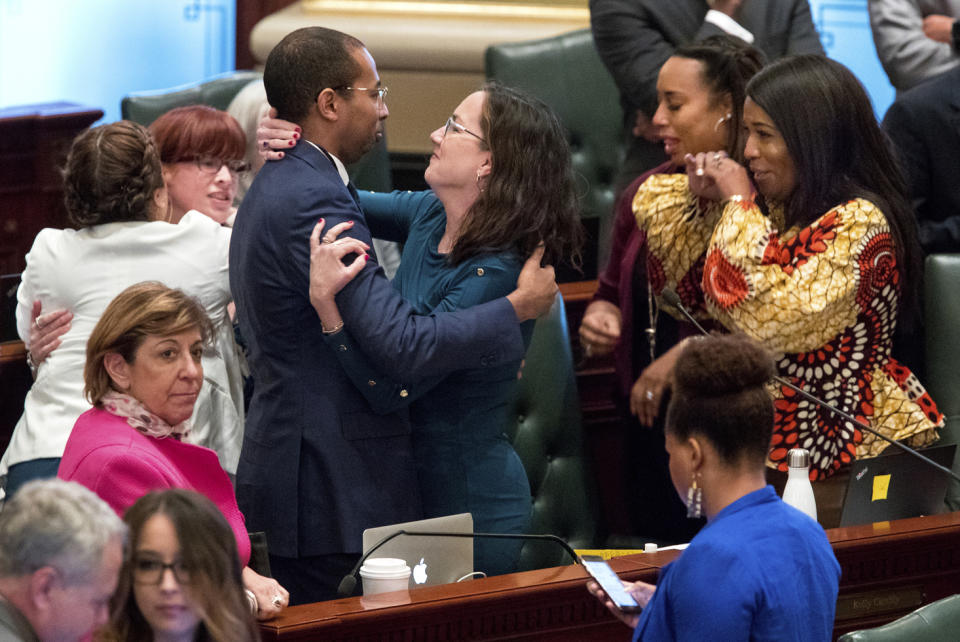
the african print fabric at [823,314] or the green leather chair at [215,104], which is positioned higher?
the african print fabric at [823,314]

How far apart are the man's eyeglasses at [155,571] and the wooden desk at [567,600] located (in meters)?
0.47

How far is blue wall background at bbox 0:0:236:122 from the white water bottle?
3507 millimetres

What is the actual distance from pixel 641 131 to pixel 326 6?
1.81 meters

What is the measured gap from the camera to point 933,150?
11.3 ft

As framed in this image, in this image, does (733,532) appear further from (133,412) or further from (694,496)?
(133,412)

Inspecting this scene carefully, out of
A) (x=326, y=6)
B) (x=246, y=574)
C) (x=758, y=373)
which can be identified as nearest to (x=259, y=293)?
(x=246, y=574)

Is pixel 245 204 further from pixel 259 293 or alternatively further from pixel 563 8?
pixel 563 8

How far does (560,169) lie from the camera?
2.46 m

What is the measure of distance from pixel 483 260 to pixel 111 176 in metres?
0.78

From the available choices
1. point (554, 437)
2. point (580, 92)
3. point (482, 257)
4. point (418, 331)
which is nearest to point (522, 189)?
point (482, 257)

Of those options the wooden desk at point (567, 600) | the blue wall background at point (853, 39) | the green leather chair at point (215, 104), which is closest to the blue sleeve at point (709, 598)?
the wooden desk at point (567, 600)

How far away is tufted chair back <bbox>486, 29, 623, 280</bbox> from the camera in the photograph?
443 centimetres

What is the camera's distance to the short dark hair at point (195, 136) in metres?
3.29

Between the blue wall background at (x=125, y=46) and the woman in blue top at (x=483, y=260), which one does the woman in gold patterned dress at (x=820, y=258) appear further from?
the blue wall background at (x=125, y=46)
